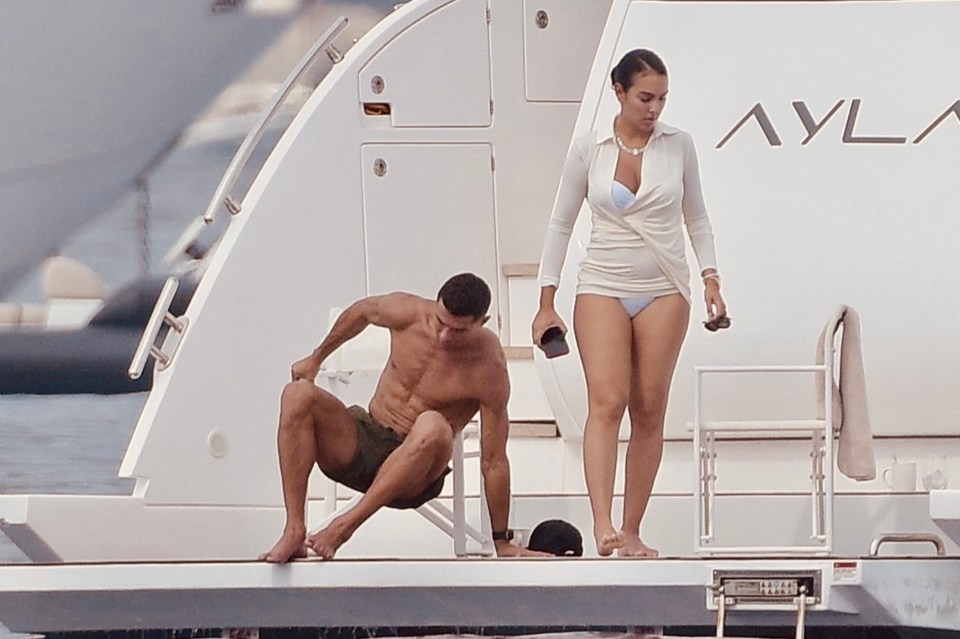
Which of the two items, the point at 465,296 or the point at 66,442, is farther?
the point at 66,442

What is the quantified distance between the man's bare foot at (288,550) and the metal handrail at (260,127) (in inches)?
70.2

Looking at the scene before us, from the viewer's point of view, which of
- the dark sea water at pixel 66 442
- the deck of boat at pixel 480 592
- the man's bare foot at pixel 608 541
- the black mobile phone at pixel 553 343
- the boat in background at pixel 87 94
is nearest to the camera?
the deck of boat at pixel 480 592

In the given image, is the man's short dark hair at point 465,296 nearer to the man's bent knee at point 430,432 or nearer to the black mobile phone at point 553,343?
the black mobile phone at point 553,343

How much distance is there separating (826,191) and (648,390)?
4.17 ft

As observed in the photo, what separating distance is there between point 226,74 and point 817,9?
12.0 ft

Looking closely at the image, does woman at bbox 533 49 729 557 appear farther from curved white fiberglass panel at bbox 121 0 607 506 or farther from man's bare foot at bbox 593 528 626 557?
curved white fiberglass panel at bbox 121 0 607 506

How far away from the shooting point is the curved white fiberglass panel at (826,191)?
9289 millimetres

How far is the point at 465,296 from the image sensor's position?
331 inches

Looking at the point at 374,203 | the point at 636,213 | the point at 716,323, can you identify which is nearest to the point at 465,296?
the point at 636,213

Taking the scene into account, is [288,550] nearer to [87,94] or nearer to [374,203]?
[374,203]

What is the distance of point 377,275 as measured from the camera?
420 inches

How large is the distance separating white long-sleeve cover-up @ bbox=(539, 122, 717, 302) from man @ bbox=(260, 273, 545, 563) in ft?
1.11

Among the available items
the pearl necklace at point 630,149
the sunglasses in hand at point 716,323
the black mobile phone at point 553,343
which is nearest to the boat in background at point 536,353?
the sunglasses in hand at point 716,323

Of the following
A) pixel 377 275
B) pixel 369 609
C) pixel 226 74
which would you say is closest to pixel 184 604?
pixel 369 609
